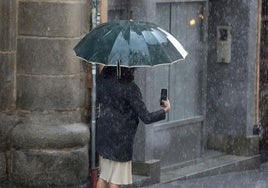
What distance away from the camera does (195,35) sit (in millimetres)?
12703

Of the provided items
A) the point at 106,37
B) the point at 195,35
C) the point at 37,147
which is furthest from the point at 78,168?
the point at 195,35

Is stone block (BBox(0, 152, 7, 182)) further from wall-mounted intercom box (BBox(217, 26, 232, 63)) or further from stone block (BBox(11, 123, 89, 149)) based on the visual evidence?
wall-mounted intercom box (BBox(217, 26, 232, 63))

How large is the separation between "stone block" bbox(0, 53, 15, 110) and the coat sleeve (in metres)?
1.89

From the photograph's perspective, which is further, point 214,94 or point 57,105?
point 214,94

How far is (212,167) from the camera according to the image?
1255 cm

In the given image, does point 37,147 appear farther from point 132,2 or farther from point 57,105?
Result: point 132,2

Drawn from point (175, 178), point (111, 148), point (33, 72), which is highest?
point (33, 72)

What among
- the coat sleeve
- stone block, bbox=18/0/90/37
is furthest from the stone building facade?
the coat sleeve

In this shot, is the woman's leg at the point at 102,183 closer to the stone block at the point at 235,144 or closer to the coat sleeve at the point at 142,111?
the coat sleeve at the point at 142,111

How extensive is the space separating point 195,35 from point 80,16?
3.17m

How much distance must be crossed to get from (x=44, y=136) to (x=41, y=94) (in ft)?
1.53

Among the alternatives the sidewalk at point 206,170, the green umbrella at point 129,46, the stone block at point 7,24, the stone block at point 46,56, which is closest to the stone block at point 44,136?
the stone block at point 46,56

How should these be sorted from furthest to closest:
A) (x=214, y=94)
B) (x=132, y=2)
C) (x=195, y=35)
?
(x=214, y=94)
(x=195, y=35)
(x=132, y=2)

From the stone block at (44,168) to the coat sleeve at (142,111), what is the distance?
167 centimetres
